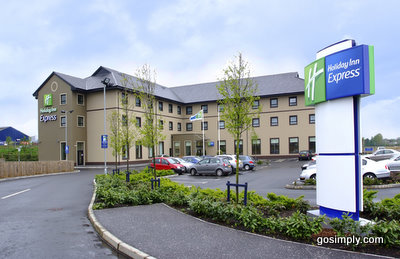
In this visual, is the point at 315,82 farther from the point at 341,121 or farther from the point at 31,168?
the point at 31,168

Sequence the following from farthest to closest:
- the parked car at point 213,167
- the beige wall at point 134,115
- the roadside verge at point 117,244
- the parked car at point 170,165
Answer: the beige wall at point 134,115, the parked car at point 170,165, the parked car at point 213,167, the roadside verge at point 117,244

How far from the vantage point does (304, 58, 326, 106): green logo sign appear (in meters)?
7.71

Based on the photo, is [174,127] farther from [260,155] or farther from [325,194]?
[325,194]

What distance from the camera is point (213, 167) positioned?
982 inches

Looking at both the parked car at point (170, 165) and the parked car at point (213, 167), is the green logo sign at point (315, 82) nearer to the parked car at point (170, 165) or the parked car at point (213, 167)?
the parked car at point (213, 167)

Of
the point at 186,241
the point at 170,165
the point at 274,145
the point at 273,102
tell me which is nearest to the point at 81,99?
the point at 170,165

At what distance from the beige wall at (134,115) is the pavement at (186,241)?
1284 inches

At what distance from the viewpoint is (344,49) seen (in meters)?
7.11

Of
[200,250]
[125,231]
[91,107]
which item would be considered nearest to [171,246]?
[200,250]

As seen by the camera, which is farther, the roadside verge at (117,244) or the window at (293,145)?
the window at (293,145)

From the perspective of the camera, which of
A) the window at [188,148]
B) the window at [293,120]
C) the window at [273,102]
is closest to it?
the window at [293,120]

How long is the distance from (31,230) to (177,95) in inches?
1985

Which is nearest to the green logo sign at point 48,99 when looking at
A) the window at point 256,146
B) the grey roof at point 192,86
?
the grey roof at point 192,86

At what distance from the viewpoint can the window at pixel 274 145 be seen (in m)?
Answer: 48.6
